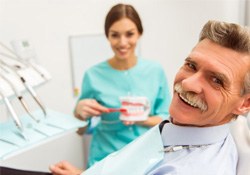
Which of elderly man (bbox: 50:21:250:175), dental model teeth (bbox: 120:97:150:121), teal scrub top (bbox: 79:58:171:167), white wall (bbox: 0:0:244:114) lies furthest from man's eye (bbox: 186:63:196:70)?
white wall (bbox: 0:0:244:114)

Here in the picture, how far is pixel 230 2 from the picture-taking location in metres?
2.33

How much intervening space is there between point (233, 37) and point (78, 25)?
1.27 metres

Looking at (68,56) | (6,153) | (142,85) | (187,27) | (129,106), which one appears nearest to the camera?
(6,153)

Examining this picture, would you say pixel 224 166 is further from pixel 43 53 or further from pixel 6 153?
pixel 43 53

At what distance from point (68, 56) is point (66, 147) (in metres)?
0.55

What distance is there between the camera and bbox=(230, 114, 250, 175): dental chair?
817mm

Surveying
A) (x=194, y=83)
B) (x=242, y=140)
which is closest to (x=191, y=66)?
(x=194, y=83)

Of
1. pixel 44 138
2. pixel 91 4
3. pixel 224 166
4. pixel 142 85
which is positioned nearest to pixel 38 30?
pixel 91 4

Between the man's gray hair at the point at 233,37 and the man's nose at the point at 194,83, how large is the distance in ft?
0.34

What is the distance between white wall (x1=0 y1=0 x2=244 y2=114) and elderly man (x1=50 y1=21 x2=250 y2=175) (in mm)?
1048

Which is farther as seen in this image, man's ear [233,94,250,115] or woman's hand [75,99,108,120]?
woman's hand [75,99,108,120]

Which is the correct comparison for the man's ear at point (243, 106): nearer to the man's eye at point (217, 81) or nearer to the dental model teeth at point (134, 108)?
the man's eye at point (217, 81)

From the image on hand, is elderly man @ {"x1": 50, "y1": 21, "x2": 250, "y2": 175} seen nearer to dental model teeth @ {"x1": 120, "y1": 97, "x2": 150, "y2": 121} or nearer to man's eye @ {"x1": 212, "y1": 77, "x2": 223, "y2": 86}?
man's eye @ {"x1": 212, "y1": 77, "x2": 223, "y2": 86}

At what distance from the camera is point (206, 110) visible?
840 mm
